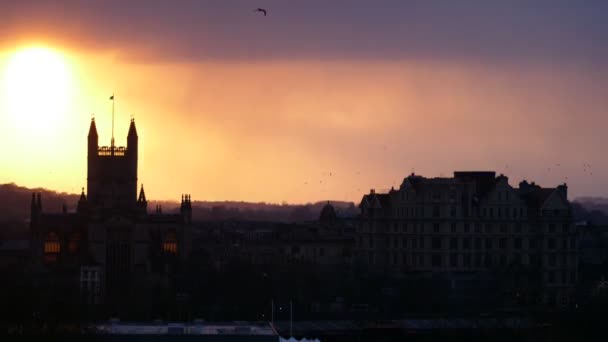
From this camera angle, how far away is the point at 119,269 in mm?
189000

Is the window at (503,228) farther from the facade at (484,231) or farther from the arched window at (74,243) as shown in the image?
the arched window at (74,243)

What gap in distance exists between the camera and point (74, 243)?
19162 cm

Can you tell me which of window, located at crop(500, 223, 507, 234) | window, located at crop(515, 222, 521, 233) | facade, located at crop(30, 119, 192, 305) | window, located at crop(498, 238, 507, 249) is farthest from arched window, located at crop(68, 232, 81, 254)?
window, located at crop(515, 222, 521, 233)

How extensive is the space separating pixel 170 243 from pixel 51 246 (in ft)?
30.8

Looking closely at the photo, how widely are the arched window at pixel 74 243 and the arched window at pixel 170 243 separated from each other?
22.5ft

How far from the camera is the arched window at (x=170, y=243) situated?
194m

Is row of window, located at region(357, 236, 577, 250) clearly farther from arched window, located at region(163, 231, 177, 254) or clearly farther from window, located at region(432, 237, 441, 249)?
arched window, located at region(163, 231, 177, 254)

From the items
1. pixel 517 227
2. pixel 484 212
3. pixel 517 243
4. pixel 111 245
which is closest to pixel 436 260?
pixel 484 212

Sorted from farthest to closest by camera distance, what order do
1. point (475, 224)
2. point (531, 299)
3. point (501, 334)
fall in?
point (475, 224), point (531, 299), point (501, 334)

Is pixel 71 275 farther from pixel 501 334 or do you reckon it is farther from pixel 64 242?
pixel 501 334

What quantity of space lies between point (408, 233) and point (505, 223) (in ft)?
25.5

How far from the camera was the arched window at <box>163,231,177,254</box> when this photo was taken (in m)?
194

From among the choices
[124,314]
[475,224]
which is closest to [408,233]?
[475,224]

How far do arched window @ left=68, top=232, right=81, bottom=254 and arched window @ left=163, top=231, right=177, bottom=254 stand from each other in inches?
270
